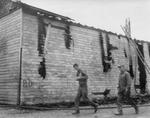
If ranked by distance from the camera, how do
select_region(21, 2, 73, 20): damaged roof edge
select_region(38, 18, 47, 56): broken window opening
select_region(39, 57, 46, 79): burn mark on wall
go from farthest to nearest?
select_region(38, 18, 47, 56): broken window opening, select_region(39, 57, 46, 79): burn mark on wall, select_region(21, 2, 73, 20): damaged roof edge

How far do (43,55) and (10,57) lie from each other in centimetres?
178

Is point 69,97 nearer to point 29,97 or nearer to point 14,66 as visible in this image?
point 29,97

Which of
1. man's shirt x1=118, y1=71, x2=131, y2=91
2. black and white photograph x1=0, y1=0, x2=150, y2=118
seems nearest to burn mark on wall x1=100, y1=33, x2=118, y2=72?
black and white photograph x1=0, y1=0, x2=150, y2=118

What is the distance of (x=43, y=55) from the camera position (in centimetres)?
1367

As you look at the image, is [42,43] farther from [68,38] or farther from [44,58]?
[68,38]

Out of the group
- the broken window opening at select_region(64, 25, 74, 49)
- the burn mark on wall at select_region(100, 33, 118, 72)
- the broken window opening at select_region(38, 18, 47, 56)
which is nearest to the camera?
the broken window opening at select_region(38, 18, 47, 56)

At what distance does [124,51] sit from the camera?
64.8 ft

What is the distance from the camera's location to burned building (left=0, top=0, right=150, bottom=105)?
42.2ft

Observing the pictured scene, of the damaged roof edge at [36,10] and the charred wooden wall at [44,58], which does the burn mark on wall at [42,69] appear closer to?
the charred wooden wall at [44,58]

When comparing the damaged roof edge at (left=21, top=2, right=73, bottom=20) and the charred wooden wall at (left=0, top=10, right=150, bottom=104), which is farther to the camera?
the damaged roof edge at (left=21, top=2, right=73, bottom=20)

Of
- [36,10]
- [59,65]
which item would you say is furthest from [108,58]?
[36,10]

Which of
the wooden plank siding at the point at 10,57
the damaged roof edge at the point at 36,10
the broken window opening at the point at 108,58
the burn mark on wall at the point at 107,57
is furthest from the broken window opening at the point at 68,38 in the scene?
the broken window opening at the point at 108,58

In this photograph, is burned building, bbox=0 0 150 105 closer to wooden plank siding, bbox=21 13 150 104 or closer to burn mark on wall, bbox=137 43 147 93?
wooden plank siding, bbox=21 13 150 104

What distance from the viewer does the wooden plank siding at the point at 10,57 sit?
42.3 feet
